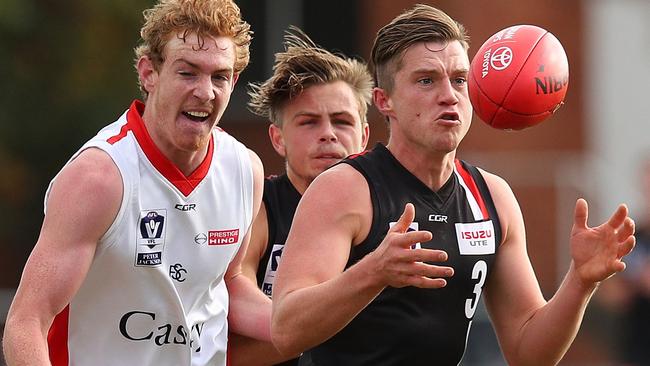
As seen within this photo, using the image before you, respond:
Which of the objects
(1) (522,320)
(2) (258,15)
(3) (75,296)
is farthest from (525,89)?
(2) (258,15)

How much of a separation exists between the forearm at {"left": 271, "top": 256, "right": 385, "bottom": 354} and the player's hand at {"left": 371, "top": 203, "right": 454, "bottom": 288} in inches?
4.0

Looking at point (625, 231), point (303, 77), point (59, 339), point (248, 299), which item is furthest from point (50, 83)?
point (625, 231)

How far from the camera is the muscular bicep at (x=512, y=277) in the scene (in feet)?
22.4

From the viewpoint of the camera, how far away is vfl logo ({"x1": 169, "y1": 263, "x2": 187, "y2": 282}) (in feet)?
22.3

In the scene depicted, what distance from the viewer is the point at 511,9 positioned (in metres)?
19.4

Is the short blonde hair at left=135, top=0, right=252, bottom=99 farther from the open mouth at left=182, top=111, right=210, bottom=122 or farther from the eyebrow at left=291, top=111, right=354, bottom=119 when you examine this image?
the eyebrow at left=291, top=111, right=354, bottom=119

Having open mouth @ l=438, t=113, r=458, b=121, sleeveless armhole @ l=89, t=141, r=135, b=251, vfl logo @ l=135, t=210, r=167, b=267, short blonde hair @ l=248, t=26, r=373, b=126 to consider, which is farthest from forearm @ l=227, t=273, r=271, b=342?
open mouth @ l=438, t=113, r=458, b=121

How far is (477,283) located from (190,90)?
159cm

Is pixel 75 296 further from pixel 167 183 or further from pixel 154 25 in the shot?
pixel 154 25

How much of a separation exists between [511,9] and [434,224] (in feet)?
43.7

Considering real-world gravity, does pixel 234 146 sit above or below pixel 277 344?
above

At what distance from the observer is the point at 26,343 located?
616 centimetres

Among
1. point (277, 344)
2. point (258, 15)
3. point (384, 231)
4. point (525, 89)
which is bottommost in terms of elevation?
point (277, 344)

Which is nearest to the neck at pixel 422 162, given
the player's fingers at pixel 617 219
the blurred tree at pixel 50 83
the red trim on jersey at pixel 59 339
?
the player's fingers at pixel 617 219
